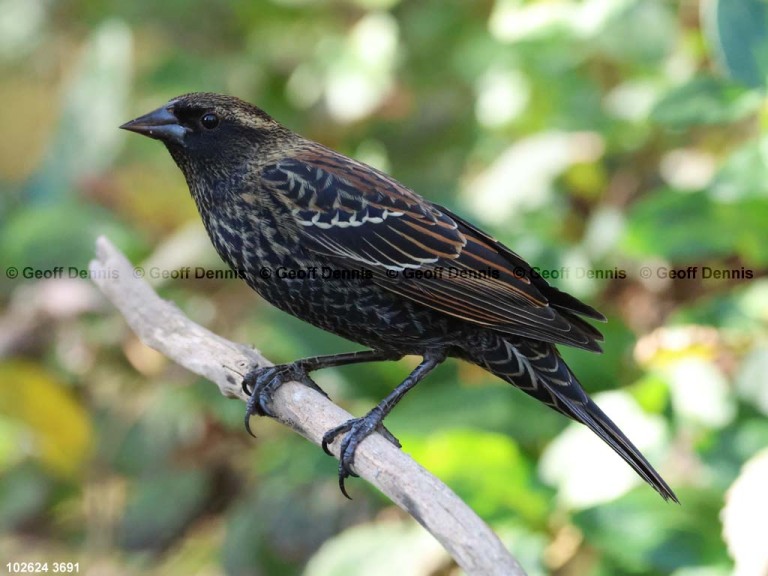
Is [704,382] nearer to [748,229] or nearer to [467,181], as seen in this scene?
[748,229]

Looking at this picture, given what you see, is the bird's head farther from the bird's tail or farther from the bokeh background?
the bird's tail

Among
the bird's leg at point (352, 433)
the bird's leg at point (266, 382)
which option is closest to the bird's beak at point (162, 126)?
the bird's leg at point (266, 382)

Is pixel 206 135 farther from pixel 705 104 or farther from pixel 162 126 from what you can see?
pixel 705 104

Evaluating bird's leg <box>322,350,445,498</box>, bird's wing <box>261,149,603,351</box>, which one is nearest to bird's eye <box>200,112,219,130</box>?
bird's wing <box>261,149,603,351</box>

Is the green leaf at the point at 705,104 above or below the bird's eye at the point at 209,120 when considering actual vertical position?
above

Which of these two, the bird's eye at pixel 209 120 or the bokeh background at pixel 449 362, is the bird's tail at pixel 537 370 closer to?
the bokeh background at pixel 449 362

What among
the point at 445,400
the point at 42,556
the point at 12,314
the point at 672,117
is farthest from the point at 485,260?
the point at 42,556

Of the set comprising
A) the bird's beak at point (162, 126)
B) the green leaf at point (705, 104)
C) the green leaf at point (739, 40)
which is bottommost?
→ the bird's beak at point (162, 126)

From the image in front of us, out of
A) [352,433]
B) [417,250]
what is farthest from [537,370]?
[352,433]
